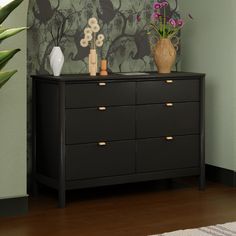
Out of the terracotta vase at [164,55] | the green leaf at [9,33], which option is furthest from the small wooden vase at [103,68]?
the green leaf at [9,33]

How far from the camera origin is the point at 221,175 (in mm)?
6344

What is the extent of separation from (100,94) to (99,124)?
0.76 feet

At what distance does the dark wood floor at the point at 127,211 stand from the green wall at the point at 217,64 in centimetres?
38

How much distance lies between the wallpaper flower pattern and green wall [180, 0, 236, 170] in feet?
1.17

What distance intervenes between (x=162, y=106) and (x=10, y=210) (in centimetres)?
153

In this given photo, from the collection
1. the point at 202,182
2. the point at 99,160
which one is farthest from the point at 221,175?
the point at 99,160

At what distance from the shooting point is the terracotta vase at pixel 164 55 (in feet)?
20.0

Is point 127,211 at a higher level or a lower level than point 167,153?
lower

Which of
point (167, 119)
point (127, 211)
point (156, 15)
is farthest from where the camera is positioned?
point (156, 15)

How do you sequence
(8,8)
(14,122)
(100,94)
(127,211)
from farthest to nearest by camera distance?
(100,94)
(127,211)
(14,122)
(8,8)

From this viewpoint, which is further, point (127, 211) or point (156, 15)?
point (156, 15)

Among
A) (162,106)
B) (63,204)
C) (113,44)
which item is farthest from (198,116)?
(63,204)

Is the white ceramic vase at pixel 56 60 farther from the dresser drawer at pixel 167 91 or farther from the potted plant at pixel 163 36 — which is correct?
the potted plant at pixel 163 36

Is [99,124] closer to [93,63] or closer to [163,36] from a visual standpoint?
[93,63]
